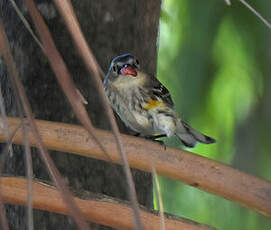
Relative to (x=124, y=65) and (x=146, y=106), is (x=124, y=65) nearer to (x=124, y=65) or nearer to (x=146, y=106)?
(x=124, y=65)

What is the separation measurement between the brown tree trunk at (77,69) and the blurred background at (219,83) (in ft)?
5.84

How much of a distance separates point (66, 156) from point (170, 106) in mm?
552

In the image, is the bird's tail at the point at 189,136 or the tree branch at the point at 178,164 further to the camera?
the bird's tail at the point at 189,136

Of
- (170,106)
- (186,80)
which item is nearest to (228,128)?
(186,80)

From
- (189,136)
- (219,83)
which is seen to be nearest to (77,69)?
(189,136)

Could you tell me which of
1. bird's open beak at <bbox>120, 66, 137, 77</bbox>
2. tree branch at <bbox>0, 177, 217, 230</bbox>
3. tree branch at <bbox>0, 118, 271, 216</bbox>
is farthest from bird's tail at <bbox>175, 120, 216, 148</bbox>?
tree branch at <bbox>0, 177, 217, 230</bbox>

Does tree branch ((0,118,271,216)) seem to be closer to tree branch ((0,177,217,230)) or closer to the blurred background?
tree branch ((0,177,217,230))

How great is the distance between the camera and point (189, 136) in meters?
2.11

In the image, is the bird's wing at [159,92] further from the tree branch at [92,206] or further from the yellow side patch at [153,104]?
the tree branch at [92,206]

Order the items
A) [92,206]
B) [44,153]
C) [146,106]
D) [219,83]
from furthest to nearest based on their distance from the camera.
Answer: [219,83] → [146,106] → [92,206] → [44,153]

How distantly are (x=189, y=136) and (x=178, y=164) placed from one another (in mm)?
973

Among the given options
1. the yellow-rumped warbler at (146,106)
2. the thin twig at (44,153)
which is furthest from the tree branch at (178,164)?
the yellow-rumped warbler at (146,106)

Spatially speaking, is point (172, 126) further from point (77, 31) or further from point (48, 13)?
point (77, 31)

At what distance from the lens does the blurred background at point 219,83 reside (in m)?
3.66
